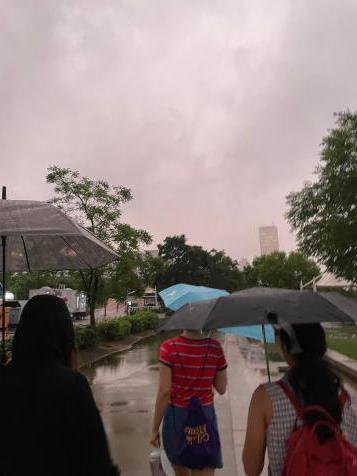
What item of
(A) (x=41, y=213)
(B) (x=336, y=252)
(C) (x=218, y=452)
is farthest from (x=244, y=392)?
(A) (x=41, y=213)

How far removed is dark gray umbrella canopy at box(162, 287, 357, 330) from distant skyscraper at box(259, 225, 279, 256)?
148140mm

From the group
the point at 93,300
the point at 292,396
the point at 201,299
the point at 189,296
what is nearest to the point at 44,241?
the point at 189,296

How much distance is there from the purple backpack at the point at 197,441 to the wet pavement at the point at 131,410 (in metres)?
0.92

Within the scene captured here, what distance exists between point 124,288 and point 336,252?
10.5 metres

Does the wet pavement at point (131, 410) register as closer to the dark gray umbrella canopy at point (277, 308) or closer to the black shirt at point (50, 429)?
the dark gray umbrella canopy at point (277, 308)

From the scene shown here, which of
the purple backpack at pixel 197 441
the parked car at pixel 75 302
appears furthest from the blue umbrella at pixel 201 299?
the parked car at pixel 75 302

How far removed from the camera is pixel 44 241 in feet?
15.2

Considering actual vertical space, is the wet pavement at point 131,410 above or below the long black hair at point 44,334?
below

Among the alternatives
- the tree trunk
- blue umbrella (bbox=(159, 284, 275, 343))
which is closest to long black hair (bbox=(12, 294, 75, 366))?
blue umbrella (bbox=(159, 284, 275, 343))

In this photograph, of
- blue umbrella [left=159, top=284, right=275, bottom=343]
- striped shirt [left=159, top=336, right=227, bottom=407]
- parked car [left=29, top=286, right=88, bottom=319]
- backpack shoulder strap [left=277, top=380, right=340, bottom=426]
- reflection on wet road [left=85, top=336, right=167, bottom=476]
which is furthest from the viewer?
parked car [left=29, top=286, right=88, bottom=319]

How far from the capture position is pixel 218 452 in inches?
139

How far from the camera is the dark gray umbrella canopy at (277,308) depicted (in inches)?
97.3

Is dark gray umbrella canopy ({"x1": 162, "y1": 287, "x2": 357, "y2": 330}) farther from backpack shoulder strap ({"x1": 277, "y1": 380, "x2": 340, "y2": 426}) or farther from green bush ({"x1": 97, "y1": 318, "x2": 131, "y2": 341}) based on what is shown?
green bush ({"x1": 97, "y1": 318, "x2": 131, "y2": 341})

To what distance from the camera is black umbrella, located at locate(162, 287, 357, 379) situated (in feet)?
8.05
